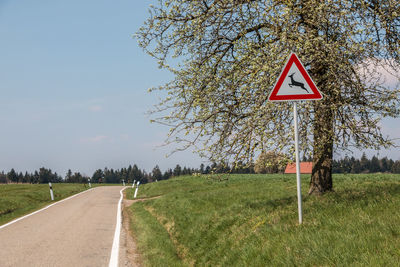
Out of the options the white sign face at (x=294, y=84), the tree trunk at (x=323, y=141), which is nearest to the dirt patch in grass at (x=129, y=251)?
the white sign face at (x=294, y=84)

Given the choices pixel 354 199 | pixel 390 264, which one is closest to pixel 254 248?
pixel 390 264

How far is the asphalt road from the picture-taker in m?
7.30

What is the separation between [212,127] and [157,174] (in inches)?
6158

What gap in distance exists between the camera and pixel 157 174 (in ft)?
540

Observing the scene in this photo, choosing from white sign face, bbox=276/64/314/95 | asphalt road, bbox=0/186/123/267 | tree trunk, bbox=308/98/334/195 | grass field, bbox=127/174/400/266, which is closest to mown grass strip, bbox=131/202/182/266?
grass field, bbox=127/174/400/266

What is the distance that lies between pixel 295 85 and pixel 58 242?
684 centimetres

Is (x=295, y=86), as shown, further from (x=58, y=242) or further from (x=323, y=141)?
(x=58, y=242)

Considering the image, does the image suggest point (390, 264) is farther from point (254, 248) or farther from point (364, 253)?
point (254, 248)

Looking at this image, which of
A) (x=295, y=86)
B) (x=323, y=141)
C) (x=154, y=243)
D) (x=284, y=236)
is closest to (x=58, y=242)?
(x=154, y=243)

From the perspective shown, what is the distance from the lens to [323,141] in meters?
9.20

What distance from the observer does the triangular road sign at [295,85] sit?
24.1 ft

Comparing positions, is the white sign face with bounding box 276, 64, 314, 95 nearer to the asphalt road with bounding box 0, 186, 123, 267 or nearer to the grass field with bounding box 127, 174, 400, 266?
the grass field with bounding box 127, 174, 400, 266

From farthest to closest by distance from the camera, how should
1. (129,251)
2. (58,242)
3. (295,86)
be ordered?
(58,242) < (129,251) < (295,86)

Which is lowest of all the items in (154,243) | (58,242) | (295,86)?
(154,243)
